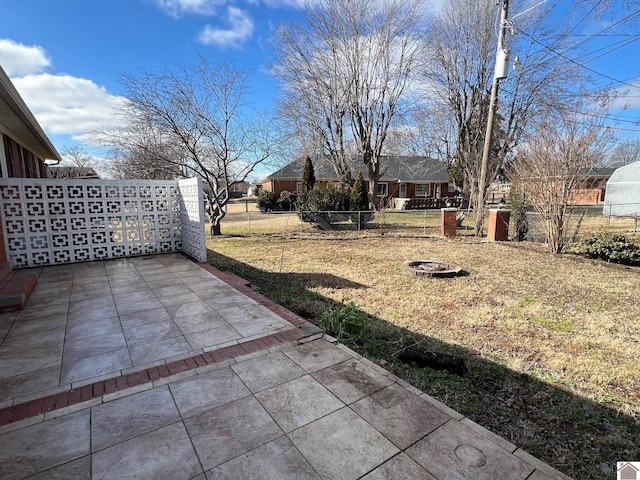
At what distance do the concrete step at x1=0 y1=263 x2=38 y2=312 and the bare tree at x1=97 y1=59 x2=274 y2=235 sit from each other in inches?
273

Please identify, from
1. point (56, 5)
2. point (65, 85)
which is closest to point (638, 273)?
point (56, 5)

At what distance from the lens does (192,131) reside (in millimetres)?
11258

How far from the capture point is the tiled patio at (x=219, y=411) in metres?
1.70

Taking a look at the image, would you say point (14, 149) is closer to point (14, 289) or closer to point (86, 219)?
point (86, 219)

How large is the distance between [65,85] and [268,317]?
2603cm

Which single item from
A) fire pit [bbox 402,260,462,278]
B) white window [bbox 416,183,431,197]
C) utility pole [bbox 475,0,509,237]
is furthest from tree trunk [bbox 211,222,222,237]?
white window [bbox 416,183,431,197]

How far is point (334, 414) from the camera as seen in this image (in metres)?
2.11

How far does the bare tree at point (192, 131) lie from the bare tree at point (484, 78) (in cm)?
940

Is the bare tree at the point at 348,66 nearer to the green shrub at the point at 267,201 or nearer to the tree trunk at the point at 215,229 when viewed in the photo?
the green shrub at the point at 267,201

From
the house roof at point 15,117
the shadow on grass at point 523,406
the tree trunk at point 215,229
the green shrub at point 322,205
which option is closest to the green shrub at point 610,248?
the shadow on grass at point 523,406

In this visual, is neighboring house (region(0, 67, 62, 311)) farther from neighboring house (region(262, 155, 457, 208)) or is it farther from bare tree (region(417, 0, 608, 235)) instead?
neighboring house (region(262, 155, 457, 208))

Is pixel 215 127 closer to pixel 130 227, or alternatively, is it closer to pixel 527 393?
pixel 130 227

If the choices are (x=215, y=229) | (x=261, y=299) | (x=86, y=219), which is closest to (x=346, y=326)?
(x=261, y=299)

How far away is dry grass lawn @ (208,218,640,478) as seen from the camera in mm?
2305
